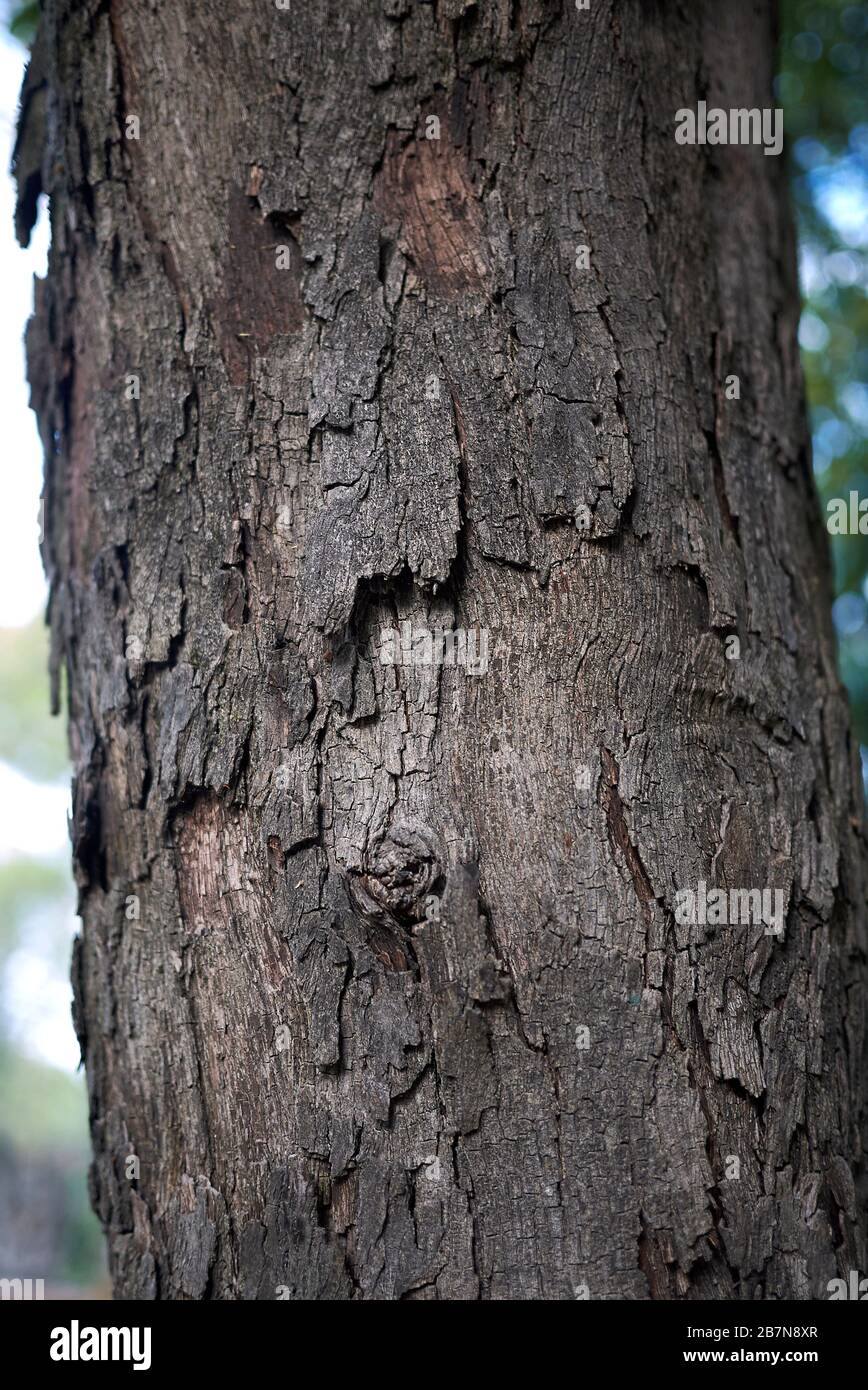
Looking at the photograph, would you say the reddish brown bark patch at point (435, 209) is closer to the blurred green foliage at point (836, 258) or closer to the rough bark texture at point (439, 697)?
the rough bark texture at point (439, 697)

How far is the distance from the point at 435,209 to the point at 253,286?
303 millimetres

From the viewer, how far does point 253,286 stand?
1.46 metres

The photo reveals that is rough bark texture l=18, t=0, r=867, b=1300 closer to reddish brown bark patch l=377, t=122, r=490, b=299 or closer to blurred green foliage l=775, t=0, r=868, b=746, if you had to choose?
reddish brown bark patch l=377, t=122, r=490, b=299

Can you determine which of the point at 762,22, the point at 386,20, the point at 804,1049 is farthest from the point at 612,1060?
the point at 762,22

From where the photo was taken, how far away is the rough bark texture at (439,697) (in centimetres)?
126

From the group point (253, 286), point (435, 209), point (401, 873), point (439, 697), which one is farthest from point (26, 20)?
point (401, 873)

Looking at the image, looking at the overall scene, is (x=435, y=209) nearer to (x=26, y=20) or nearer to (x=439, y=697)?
(x=439, y=697)

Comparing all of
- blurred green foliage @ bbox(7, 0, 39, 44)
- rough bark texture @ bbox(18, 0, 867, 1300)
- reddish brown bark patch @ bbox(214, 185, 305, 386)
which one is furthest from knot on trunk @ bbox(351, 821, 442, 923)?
blurred green foliage @ bbox(7, 0, 39, 44)

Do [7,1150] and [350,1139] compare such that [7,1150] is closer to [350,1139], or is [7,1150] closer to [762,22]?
[350,1139]

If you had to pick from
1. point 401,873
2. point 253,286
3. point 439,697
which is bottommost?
point 401,873

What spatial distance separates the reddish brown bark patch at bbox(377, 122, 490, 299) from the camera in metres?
1.41

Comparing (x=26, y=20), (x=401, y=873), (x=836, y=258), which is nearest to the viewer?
(x=401, y=873)

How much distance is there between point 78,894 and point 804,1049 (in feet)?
3.86

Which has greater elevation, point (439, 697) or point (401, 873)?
point (439, 697)
